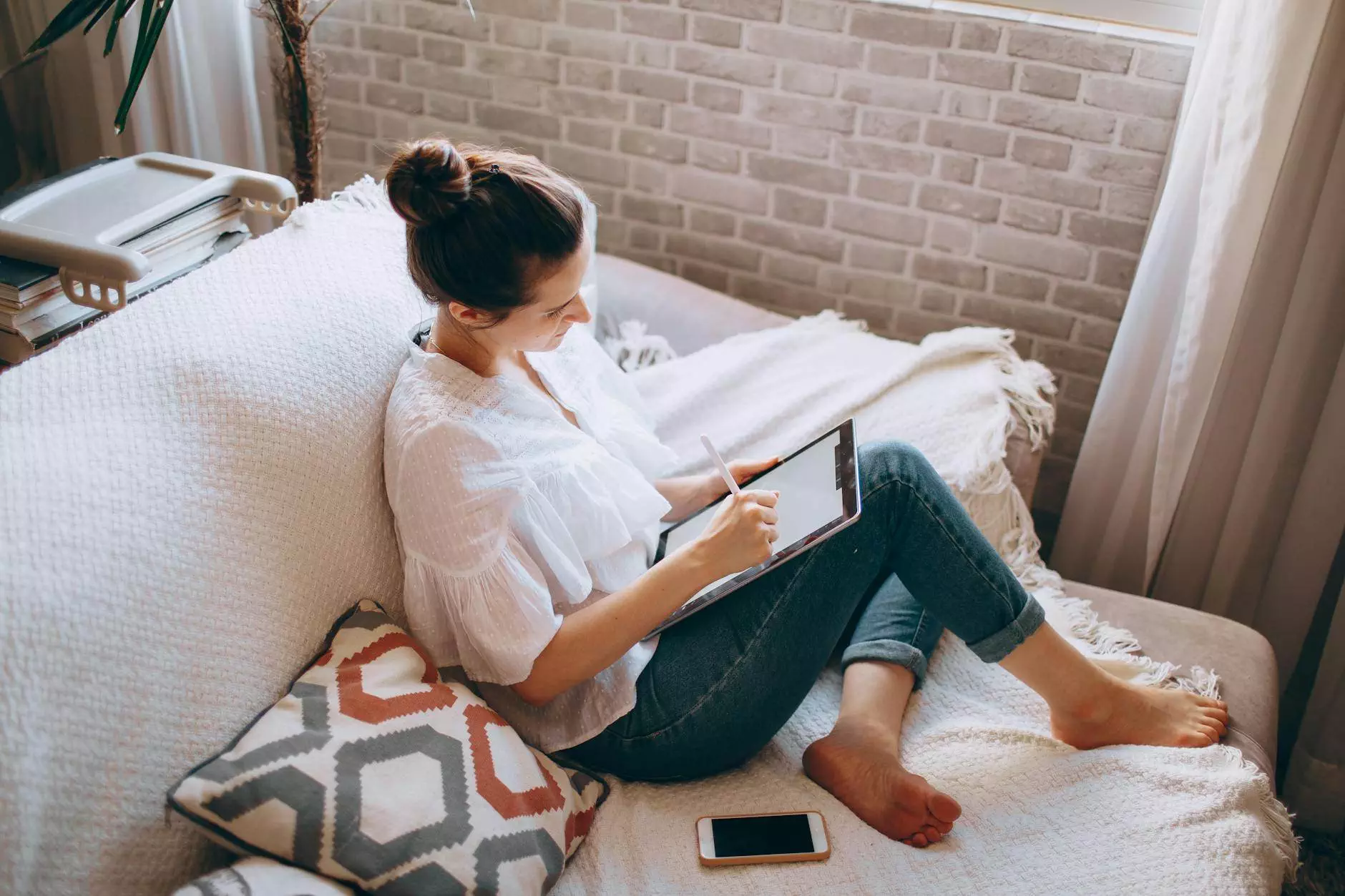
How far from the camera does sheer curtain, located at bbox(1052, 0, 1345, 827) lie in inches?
62.7

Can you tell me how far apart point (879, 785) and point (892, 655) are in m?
0.22

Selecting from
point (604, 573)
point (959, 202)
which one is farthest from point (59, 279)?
point (959, 202)

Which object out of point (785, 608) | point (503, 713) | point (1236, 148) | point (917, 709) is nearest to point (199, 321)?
point (503, 713)

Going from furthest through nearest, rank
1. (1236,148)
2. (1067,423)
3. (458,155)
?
(1067,423) → (1236,148) → (458,155)

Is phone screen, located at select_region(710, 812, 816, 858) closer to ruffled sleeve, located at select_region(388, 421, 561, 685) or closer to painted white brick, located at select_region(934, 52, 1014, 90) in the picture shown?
ruffled sleeve, located at select_region(388, 421, 561, 685)

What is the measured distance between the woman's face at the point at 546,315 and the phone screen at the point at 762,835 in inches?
23.0

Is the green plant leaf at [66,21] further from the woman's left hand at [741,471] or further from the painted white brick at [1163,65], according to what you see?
the painted white brick at [1163,65]

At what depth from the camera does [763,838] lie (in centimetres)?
118

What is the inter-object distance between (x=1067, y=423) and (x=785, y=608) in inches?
48.0

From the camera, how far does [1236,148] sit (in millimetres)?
1620

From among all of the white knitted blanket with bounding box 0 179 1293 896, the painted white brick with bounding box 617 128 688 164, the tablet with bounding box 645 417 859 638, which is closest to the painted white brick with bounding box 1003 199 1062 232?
the painted white brick with bounding box 617 128 688 164

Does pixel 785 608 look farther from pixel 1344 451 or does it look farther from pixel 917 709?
pixel 1344 451

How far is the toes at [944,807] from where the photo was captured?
118 cm

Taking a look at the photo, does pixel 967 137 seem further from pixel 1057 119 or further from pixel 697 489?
pixel 697 489
